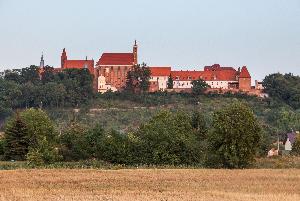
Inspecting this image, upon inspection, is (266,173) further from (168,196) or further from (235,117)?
(168,196)

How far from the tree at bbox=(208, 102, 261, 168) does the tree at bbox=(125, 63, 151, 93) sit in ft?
263

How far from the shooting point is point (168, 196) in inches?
1353

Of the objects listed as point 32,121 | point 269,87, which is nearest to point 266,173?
point 32,121

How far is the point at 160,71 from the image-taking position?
149 m

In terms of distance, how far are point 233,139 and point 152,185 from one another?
57.4ft

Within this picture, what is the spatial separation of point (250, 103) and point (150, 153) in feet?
220

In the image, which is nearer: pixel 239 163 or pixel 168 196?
pixel 168 196

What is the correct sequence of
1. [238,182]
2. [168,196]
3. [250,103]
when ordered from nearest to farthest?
[168,196] < [238,182] < [250,103]

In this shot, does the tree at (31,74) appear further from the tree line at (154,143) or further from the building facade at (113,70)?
the tree line at (154,143)

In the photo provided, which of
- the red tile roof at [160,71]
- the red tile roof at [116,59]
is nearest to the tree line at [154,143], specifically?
the red tile roof at [160,71]

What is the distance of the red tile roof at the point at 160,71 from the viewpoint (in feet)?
484

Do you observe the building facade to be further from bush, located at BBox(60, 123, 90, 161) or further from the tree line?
bush, located at BBox(60, 123, 90, 161)

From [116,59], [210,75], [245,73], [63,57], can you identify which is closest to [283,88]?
[245,73]

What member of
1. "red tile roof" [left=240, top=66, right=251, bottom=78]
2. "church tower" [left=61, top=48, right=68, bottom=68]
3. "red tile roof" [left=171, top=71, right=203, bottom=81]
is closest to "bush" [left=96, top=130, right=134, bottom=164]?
"red tile roof" [left=240, top=66, right=251, bottom=78]
